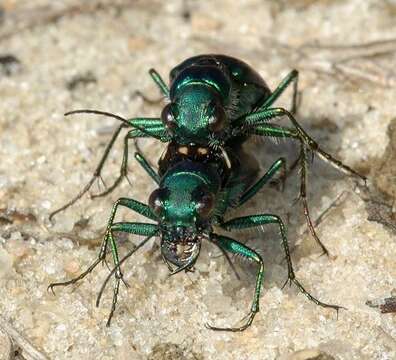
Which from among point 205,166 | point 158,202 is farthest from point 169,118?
point 158,202

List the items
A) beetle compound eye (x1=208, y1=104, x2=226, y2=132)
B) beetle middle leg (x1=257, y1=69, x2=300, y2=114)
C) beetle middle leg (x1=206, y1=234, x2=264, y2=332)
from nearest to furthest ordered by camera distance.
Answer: beetle middle leg (x1=206, y1=234, x2=264, y2=332) < beetle compound eye (x1=208, y1=104, x2=226, y2=132) < beetle middle leg (x1=257, y1=69, x2=300, y2=114)

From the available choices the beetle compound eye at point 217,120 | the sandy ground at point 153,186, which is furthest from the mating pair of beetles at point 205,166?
the sandy ground at point 153,186

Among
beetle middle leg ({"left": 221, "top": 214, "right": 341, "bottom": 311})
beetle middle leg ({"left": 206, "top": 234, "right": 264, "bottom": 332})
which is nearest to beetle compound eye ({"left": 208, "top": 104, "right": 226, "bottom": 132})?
beetle middle leg ({"left": 221, "top": 214, "right": 341, "bottom": 311})

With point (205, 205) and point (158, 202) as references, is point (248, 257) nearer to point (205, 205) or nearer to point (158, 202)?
point (205, 205)

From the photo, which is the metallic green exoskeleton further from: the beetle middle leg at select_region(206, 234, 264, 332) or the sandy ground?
the sandy ground

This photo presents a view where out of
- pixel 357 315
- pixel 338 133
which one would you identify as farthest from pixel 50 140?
pixel 357 315

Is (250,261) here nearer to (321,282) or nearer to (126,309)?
(321,282)

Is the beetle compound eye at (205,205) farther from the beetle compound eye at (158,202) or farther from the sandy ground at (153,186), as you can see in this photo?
the sandy ground at (153,186)
